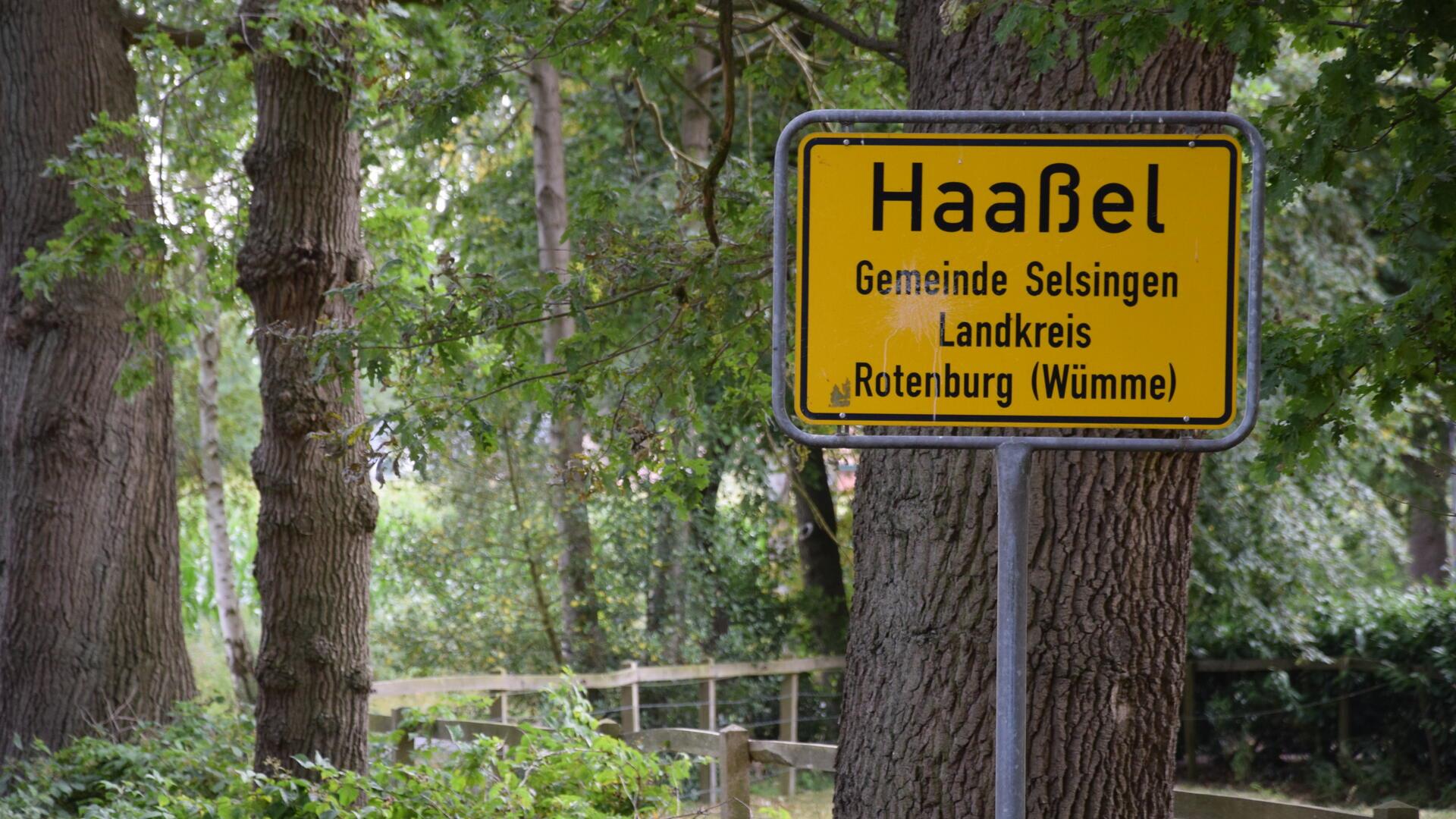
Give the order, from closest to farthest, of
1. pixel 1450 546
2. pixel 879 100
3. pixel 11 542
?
pixel 879 100
pixel 11 542
pixel 1450 546

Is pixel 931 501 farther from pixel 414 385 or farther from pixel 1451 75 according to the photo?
pixel 414 385

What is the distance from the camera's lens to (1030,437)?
205cm

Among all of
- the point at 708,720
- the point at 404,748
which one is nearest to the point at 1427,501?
the point at 708,720

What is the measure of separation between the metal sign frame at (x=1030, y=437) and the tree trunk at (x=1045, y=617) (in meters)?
1.50

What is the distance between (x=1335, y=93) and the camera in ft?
10.9

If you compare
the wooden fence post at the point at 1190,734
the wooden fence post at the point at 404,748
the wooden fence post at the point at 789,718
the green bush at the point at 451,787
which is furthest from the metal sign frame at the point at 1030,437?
the wooden fence post at the point at 1190,734

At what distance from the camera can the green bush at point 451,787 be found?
516 centimetres

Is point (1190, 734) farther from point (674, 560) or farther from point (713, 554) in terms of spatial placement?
point (674, 560)

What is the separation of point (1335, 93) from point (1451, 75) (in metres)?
0.27

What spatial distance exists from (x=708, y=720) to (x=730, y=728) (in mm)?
5094

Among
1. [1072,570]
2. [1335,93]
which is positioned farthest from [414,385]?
[1335,93]

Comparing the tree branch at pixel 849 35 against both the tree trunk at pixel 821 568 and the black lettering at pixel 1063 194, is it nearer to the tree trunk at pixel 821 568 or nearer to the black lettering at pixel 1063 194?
the black lettering at pixel 1063 194

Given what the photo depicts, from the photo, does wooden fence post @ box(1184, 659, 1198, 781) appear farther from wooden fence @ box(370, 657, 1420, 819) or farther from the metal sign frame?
the metal sign frame

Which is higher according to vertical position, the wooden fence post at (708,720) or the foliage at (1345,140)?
the foliage at (1345,140)
